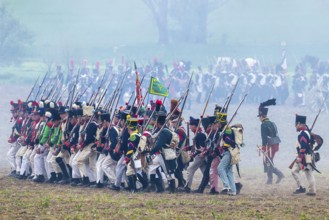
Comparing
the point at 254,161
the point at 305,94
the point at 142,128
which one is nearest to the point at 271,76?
the point at 305,94

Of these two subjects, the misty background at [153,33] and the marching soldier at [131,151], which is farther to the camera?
the misty background at [153,33]

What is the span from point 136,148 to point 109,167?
4.21 ft

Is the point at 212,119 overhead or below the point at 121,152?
overhead

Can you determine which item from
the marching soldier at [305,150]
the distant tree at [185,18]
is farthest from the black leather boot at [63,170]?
the distant tree at [185,18]

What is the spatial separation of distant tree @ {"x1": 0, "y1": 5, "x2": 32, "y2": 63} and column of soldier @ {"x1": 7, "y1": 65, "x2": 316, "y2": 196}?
39681mm

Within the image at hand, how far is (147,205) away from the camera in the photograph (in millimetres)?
16203

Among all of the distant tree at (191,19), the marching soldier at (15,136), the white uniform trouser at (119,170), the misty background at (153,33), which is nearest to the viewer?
the white uniform trouser at (119,170)

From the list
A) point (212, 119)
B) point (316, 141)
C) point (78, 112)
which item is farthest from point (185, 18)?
point (212, 119)

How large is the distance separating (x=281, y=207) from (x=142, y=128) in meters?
4.83

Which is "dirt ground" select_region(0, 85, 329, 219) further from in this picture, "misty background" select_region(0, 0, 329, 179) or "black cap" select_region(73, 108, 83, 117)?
"misty background" select_region(0, 0, 329, 179)

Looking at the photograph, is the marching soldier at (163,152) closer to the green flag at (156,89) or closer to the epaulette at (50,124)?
the green flag at (156,89)

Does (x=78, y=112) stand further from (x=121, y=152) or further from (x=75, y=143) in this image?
(x=121, y=152)

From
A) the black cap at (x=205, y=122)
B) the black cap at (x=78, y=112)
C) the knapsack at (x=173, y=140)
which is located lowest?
the knapsack at (x=173, y=140)

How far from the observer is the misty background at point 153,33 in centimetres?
6203
